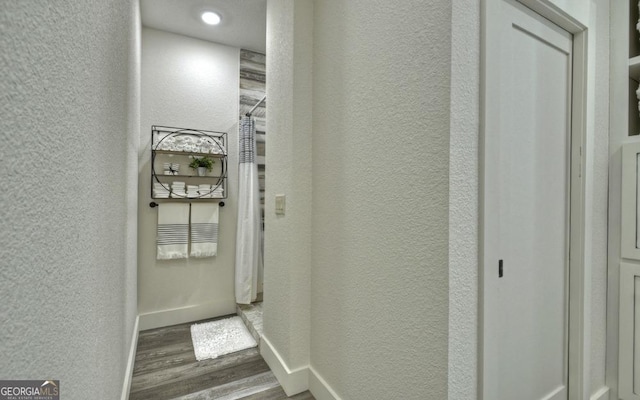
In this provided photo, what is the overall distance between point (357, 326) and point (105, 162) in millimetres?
1181

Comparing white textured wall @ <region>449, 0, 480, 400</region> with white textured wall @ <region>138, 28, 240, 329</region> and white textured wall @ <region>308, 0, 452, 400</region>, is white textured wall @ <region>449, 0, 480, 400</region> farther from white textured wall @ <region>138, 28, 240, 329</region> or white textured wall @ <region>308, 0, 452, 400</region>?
white textured wall @ <region>138, 28, 240, 329</region>

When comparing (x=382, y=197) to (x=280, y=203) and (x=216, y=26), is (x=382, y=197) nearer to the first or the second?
(x=280, y=203)

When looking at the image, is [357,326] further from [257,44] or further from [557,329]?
[257,44]

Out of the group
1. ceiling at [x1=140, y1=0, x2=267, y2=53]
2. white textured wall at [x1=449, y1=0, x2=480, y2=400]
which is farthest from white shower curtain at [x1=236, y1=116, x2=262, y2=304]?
white textured wall at [x1=449, y1=0, x2=480, y2=400]

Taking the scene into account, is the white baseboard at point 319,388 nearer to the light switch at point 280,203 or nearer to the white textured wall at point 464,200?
the white textured wall at point 464,200

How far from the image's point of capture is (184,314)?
2531mm

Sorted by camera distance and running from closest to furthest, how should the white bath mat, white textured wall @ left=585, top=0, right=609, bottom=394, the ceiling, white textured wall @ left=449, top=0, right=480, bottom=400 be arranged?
white textured wall @ left=449, top=0, right=480, bottom=400, white textured wall @ left=585, top=0, right=609, bottom=394, the white bath mat, the ceiling

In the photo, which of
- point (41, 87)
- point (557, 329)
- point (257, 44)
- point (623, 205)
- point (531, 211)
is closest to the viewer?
point (41, 87)

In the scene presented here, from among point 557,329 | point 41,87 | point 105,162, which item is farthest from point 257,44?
point 557,329

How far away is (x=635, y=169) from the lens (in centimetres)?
142

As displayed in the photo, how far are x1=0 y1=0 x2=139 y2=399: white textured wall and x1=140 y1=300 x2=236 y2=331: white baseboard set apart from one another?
1765 mm

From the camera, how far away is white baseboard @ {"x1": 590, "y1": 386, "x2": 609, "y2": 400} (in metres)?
1.45

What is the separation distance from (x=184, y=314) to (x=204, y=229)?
0.80 m

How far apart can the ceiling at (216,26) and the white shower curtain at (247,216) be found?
800mm
